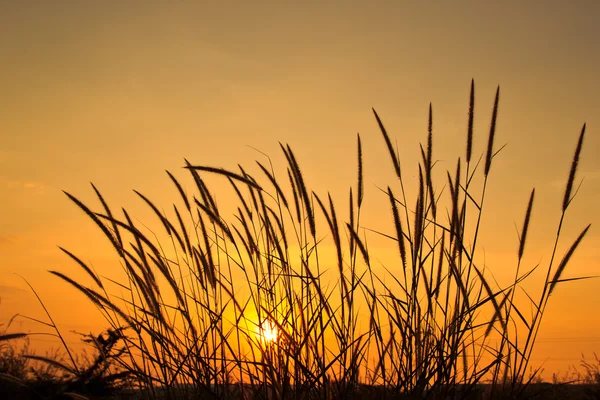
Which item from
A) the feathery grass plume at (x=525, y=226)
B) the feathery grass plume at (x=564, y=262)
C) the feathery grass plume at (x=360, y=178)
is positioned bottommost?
the feathery grass plume at (x=564, y=262)

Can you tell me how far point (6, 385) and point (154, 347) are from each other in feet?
7.51

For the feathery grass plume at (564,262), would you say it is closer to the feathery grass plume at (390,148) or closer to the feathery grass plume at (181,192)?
the feathery grass plume at (390,148)

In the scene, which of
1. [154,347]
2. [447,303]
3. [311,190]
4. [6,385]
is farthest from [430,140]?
[6,385]

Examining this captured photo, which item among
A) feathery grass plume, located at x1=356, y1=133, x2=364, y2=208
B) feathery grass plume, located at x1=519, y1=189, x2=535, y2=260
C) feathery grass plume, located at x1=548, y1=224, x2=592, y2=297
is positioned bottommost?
feathery grass plume, located at x1=548, y1=224, x2=592, y2=297

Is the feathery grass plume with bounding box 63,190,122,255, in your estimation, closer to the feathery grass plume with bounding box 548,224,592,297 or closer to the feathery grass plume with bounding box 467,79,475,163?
the feathery grass plume with bounding box 467,79,475,163

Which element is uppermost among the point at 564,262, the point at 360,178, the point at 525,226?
the point at 360,178

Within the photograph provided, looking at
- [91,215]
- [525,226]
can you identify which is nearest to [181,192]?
[91,215]

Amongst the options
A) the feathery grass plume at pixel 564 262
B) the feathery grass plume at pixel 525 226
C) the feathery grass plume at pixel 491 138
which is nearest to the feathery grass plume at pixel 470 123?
the feathery grass plume at pixel 491 138

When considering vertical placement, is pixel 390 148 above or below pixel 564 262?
above

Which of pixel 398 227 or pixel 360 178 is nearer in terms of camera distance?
pixel 398 227

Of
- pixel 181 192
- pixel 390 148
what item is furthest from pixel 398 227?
pixel 181 192

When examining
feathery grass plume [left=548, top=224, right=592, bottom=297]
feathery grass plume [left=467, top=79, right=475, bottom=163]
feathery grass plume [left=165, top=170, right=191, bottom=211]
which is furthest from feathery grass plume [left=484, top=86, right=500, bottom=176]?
feathery grass plume [left=165, top=170, right=191, bottom=211]

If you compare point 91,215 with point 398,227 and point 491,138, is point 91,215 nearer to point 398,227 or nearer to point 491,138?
point 398,227

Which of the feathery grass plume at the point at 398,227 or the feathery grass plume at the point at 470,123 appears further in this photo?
the feathery grass plume at the point at 470,123
